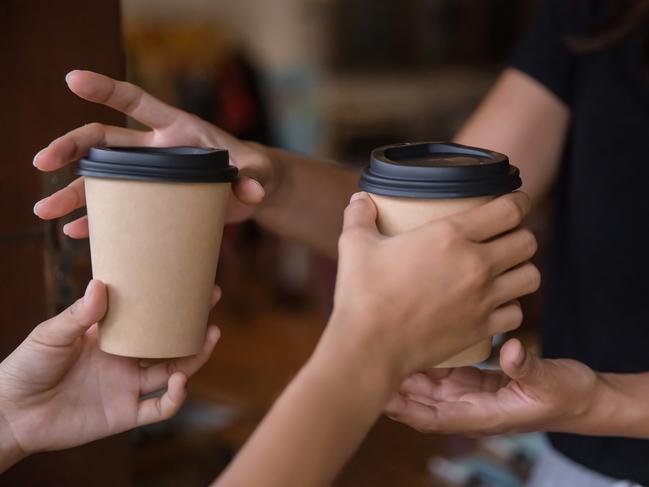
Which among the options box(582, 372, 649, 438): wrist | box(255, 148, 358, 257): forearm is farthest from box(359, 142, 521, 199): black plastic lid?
box(255, 148, 358, 257): forearm

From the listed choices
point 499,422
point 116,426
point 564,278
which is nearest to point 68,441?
point 116,426

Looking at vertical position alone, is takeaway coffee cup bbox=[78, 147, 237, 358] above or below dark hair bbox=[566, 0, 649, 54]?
below

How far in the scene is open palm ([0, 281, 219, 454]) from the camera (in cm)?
97

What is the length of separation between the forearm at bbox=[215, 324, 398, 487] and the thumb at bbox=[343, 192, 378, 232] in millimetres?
130

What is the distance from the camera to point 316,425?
68 centimetres

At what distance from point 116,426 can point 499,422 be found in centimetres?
44

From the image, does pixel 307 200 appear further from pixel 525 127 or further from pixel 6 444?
pixel 6 444

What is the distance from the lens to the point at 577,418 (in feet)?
3.01

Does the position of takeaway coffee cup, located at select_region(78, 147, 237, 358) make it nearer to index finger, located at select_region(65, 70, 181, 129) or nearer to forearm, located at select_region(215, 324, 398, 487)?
index finger, located at select_region(65, 70, 181, 129)

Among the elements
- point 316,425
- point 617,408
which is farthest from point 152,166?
point 617,408

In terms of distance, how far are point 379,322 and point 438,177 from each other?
15 cm

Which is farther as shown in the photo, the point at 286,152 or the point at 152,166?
the point at 286,152

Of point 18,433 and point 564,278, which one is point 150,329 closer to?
point 18,433

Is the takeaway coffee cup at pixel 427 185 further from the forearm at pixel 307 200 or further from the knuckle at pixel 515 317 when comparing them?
the forearm at pixel 307 200
